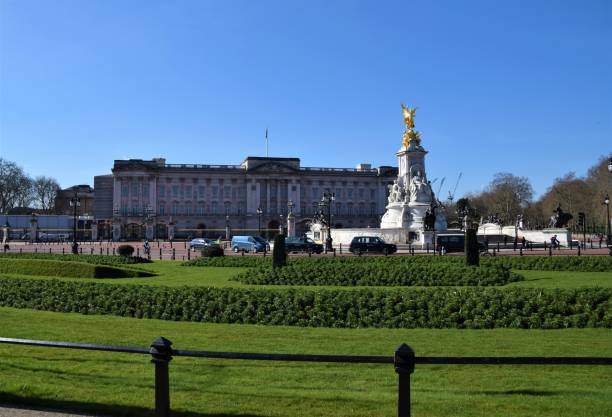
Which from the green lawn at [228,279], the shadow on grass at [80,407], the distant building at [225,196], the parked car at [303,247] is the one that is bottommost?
the shadow on grass at [80,407]

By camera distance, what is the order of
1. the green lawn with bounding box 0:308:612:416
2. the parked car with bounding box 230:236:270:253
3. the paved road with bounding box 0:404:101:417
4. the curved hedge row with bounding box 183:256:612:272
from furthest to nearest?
the parked car with bounding box 230:236:270:253 < the curved hedge row with bounding box 183:256:612:272 < the green lawn with bounding box 0:308:612:416 < the paved road with bounding box 0:404:101:417

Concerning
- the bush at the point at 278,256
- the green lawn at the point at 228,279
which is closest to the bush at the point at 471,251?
the green lawn at the point at 228,279

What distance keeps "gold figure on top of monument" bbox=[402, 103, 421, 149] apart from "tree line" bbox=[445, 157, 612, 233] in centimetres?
1875

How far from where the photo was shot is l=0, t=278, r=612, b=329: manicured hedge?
12.9 metres

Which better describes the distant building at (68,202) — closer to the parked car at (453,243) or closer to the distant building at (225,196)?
the distant building at (225,196)

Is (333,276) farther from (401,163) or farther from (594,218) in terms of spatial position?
(594,218)

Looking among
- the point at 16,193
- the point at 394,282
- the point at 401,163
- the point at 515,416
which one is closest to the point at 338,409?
the point at 515,416

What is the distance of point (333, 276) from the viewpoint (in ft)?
71.8

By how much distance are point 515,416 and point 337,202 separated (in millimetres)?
123884

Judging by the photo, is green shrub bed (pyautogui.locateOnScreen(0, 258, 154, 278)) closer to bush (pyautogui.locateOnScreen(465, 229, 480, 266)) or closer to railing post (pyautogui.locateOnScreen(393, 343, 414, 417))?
bush (pyautogui.locateOnScreen(465, 229, 480, 266))

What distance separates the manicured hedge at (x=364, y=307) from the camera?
1291cm

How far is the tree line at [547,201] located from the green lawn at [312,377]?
229ft

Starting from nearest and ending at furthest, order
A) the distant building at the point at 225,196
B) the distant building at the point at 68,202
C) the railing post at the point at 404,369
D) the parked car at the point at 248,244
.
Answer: the railing post at the point at 404,369 < the parked car at the point at 248,244 < the distant building at the point at 225,196 < the distant building at the point at 68,202

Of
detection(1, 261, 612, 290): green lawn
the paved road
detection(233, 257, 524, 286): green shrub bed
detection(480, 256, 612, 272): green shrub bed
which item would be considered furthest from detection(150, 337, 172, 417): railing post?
detection(480, 256, 612, 272): green shrub bed
